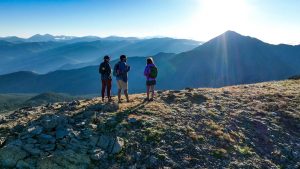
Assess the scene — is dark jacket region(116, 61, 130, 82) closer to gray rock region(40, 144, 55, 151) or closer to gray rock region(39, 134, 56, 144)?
gray rock region(39, 134, 56, 144)

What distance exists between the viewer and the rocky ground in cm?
1359

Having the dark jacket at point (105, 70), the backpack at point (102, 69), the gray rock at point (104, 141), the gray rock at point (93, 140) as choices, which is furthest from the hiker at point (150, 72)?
the gray rock at point (93, 140)

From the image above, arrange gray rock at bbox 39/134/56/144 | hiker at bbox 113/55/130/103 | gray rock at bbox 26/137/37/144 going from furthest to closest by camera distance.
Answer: hiker at bbox 113/55/130/103 < gray rock at bbox 39/134/56/144 < gray rock at bbox 26/137/37/144

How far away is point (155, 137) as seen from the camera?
1560cm

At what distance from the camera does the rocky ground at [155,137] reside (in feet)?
44.6

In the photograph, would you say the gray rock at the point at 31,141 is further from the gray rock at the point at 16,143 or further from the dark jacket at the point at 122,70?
the dark jacket at the point at 122,70

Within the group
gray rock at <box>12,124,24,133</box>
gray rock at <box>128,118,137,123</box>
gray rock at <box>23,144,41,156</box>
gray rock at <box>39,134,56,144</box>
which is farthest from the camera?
gray rock at <box>128,118,137,123</box>

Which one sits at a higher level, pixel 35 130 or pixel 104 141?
pixel 35 130

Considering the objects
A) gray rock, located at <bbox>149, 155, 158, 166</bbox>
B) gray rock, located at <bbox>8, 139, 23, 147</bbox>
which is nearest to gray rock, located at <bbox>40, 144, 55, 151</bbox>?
gray rock, located at <bbox>8, 139, 23, 147</bbox>

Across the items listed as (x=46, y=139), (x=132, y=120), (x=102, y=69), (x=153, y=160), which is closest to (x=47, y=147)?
(x=46, y=139)

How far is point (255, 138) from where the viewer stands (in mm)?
17219

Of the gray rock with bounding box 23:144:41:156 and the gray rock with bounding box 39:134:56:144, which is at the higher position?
the gray rock with bounding box 39:134:56:144

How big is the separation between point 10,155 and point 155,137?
6415mm

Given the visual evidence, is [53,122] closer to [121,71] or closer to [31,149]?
[31,149]
